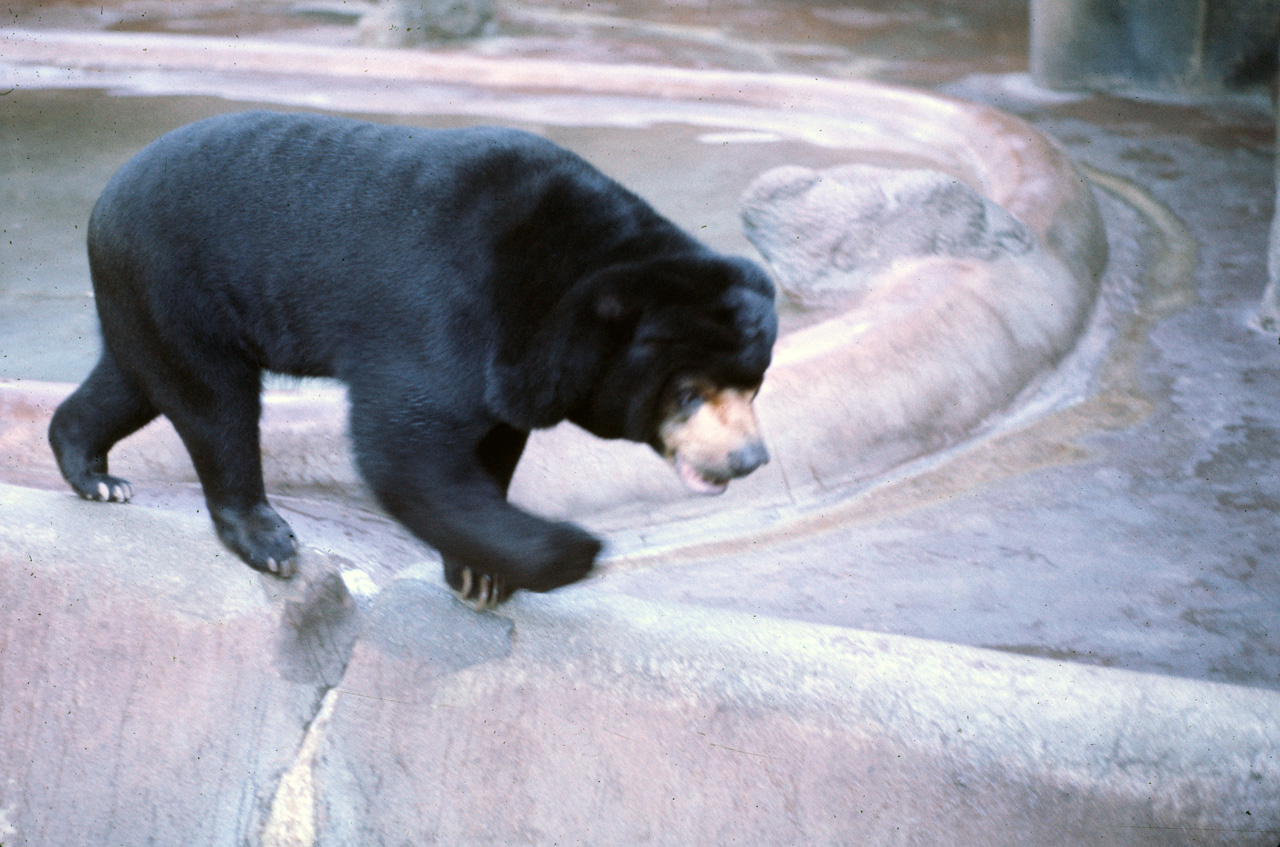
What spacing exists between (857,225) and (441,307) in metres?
2.65

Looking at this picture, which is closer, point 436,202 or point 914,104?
point 436,202

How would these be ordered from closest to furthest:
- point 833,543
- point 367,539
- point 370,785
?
point 370,785
point 367,539
point 833,543

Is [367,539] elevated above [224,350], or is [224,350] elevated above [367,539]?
[224,350]

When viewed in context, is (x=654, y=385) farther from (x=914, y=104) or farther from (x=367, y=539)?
(x=914, y=104)

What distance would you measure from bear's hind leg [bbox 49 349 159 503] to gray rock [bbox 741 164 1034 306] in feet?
8.16

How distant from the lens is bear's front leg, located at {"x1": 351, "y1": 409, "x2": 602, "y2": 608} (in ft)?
5.50

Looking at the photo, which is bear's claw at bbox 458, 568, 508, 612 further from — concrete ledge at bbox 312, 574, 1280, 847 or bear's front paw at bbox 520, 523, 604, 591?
bear's front paw at bbox 520, 523, 604, 591

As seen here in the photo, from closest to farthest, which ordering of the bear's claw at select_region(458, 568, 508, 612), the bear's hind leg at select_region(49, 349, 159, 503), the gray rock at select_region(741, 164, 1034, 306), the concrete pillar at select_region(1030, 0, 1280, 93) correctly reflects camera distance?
the bear's claw at select_region(458, 568, 508, 612)
the bear's hind leg at select_region(49, 349, 159, 503)
the gray rock at select_region(741, 164, 1034, 306)
the concrete pillar at select_region(1030, 0, 1280, 93)

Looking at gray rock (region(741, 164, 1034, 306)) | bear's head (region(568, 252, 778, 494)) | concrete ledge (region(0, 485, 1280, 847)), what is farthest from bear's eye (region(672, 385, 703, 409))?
gray rock (region(741, 164, 1034, 306))

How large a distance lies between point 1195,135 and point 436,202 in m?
5.71

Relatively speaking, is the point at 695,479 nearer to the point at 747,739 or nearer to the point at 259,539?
the point at 747,739

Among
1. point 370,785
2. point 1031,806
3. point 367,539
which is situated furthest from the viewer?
point 367,539

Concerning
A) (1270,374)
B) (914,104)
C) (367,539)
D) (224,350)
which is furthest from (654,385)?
(914,104)

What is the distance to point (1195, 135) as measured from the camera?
21.0 ft
